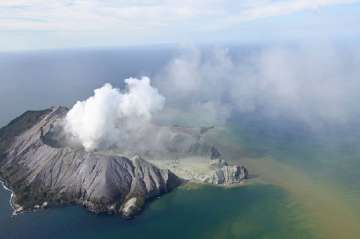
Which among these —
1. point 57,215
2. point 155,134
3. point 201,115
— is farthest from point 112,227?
point 201,115

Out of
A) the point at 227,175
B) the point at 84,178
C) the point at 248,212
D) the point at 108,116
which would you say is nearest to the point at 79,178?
the point at 84,178

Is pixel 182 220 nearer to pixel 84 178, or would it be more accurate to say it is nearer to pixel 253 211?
pixel 253 211

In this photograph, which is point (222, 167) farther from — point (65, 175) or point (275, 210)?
point (65, 175)

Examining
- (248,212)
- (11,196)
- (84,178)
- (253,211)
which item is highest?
(84,178)

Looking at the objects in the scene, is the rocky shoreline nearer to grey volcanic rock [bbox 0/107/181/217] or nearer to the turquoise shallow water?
grey volcanic rock [bbox 0/107/181/217]

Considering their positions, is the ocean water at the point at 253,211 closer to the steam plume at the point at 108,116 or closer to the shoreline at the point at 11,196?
the shoreline at the point at 11,196

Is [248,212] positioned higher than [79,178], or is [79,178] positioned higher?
[79,178]
